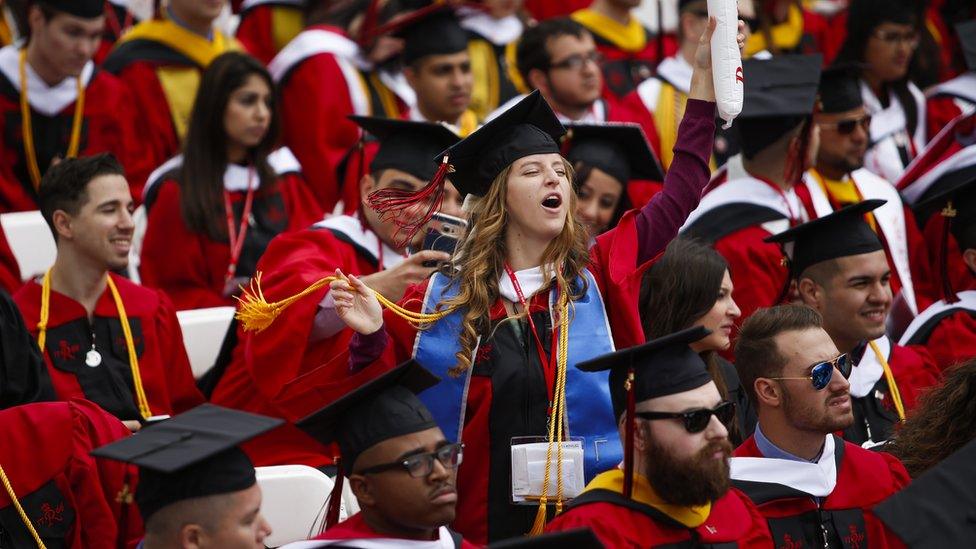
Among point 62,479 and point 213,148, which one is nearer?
point 62,479

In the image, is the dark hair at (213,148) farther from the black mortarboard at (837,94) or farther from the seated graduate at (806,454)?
the seated graduate at (806,454)

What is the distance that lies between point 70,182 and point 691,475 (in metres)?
3.13

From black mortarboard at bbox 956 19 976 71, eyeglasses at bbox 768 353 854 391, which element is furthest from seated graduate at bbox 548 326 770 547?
black mortarboard at bbox 956 19 976 71

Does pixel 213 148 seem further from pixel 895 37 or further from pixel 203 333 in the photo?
pixel 895 37

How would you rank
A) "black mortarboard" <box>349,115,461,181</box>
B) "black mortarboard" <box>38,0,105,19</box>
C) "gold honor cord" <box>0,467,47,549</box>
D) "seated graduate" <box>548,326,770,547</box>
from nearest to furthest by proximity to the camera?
"seated graduate" <box>548,326,770,547</box>, "gold honor cord" <box>0,467,47,549</box>, "black mortarboard" <box>349,115,461,181</box>, "black mortarboard" <box>38,0,105,19</box>

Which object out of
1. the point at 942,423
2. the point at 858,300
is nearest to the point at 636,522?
the point at 942,423

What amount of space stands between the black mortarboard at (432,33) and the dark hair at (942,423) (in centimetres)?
380

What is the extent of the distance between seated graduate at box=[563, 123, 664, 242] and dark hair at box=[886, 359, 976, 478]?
2.16 meters

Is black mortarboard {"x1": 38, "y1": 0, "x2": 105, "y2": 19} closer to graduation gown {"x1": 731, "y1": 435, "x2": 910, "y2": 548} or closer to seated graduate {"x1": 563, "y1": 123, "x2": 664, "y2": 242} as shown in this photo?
seated graduate {"x1": 563, "y1": 123, "x2": 664, "y2": 242}

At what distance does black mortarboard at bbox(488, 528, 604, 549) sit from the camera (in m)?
4.02

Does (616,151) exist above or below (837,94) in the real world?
below

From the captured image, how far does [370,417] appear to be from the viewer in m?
4.51

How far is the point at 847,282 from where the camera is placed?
6281mm

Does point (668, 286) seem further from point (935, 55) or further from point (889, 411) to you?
point (935, 55)
